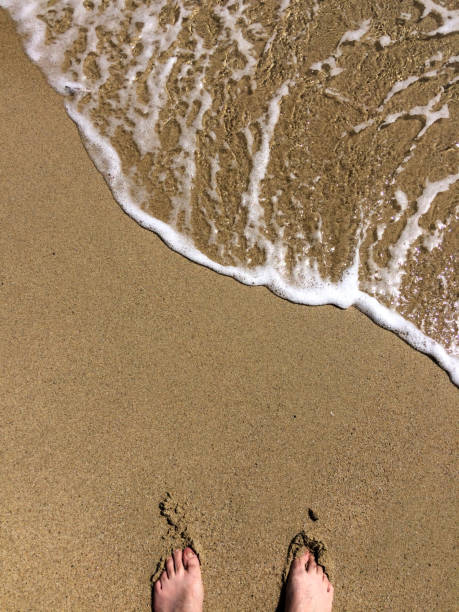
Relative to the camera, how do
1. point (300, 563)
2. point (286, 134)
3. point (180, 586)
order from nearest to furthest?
point (180, 586) < point (300, 563) < point (286, 134)

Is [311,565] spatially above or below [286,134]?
below

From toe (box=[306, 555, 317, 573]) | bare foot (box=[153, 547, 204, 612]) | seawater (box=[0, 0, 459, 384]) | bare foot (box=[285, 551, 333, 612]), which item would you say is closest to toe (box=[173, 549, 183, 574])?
bare foot (box=[153, 547, 204, 612])

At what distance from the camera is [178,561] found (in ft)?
7.39

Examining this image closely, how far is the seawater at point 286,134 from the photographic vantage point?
2.58 meters

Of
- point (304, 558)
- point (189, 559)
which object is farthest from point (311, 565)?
point (189, 559)

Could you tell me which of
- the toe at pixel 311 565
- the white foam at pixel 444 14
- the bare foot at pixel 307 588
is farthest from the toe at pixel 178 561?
the white foam at pixel 444 14

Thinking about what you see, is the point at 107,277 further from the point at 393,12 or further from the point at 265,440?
the point at 393,12

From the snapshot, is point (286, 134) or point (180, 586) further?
point (286, 134)

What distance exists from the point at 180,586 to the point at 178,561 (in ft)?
0.38

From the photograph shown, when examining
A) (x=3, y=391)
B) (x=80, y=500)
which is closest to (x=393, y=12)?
(x=3, y=391)

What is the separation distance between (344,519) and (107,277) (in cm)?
199

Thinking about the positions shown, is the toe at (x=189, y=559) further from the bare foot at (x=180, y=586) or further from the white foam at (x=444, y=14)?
the white foam at (x=444, y=14)

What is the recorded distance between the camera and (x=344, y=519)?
2.35 m

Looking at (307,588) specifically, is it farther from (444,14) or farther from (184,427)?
(444,14)
